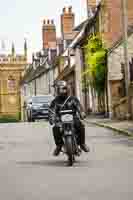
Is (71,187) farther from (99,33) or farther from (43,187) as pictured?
(99,33)

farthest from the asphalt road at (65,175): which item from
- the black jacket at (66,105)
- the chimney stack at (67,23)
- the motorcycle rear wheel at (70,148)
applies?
the chimney stack at (67,23)

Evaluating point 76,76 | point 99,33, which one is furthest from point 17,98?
point 99,33

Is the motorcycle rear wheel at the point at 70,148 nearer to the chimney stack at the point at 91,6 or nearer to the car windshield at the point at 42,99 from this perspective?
the car windshield at the point at 42,99

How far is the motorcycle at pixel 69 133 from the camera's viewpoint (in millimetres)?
12828

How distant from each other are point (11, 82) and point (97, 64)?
72850 millimetres

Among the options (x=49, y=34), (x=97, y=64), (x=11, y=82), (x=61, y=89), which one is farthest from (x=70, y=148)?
(x=11, y=82)

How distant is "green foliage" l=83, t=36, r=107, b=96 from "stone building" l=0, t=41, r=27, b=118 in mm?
67250

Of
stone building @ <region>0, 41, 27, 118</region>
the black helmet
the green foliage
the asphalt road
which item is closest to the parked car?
the green foliage

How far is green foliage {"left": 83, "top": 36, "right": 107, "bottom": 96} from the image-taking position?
4272cm

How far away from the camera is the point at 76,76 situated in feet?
202

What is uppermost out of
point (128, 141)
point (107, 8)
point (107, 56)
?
point (107, 8)

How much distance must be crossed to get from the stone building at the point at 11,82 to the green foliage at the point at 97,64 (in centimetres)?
6725

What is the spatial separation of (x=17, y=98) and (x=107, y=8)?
68.3 metres

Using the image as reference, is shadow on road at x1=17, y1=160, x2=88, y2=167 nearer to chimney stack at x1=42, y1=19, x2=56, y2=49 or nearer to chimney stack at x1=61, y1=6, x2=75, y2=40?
chimney stack at x1=61, y1=6, x2=75, y2=40
